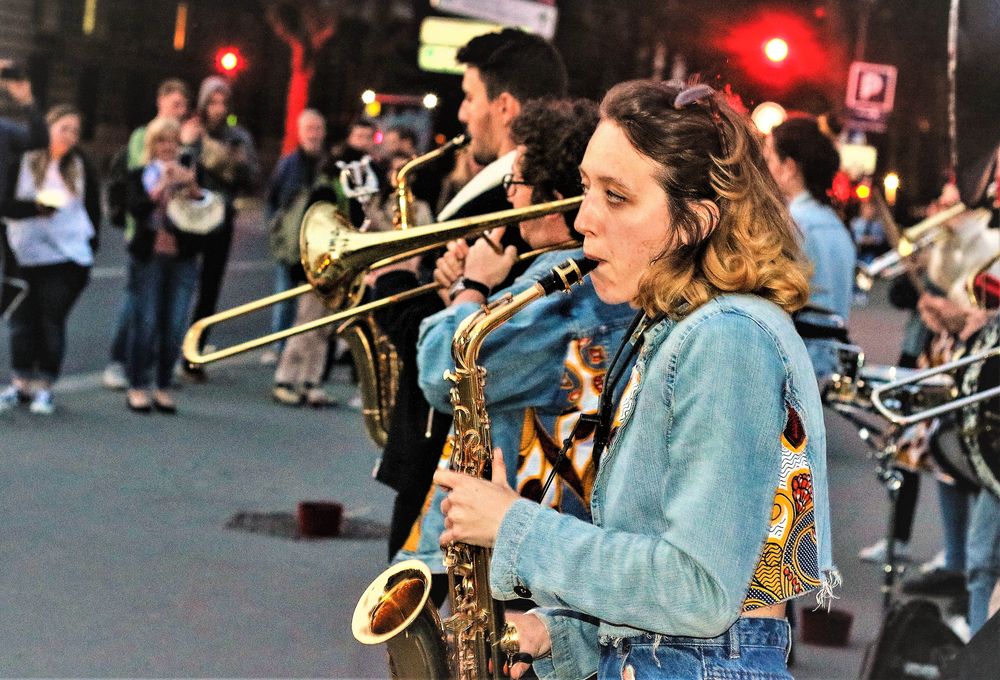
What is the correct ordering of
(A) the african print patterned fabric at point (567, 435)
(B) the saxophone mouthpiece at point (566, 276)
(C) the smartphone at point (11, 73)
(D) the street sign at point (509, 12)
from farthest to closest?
(D) the street sign at point (509, 12), (C) the smartphone at point (11, 73), (A) the african print patterned fabric at point (567, 435), (B) the saxophone mouthpiece at point (566, 276)

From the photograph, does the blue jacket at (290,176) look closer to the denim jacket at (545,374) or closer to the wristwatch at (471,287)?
the wristwatch at (471,287)

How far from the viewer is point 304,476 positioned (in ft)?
27.2

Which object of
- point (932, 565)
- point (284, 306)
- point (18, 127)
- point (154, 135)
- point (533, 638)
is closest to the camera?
point (533, 638)

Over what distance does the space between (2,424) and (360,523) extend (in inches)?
101

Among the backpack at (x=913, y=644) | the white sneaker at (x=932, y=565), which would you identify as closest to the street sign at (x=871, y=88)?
the white sneaker at (x=932, y=565)

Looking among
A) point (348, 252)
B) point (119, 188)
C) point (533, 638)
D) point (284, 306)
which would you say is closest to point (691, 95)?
point (533, 638)

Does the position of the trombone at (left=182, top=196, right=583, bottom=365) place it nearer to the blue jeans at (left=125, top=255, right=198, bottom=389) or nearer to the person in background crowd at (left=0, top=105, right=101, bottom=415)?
the person in background crowd at (left=0, top=105, right=101, bottom=415)

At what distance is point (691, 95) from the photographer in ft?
7.30

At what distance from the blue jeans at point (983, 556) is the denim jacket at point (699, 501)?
3.75 meters

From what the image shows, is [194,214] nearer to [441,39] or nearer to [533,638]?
[441,39]

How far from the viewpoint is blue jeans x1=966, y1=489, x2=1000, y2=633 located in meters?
5.66

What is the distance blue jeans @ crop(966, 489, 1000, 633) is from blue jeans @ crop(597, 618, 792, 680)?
3.73 meters

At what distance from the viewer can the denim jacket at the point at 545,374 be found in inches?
133

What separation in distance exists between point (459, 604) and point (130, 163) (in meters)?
7.09
